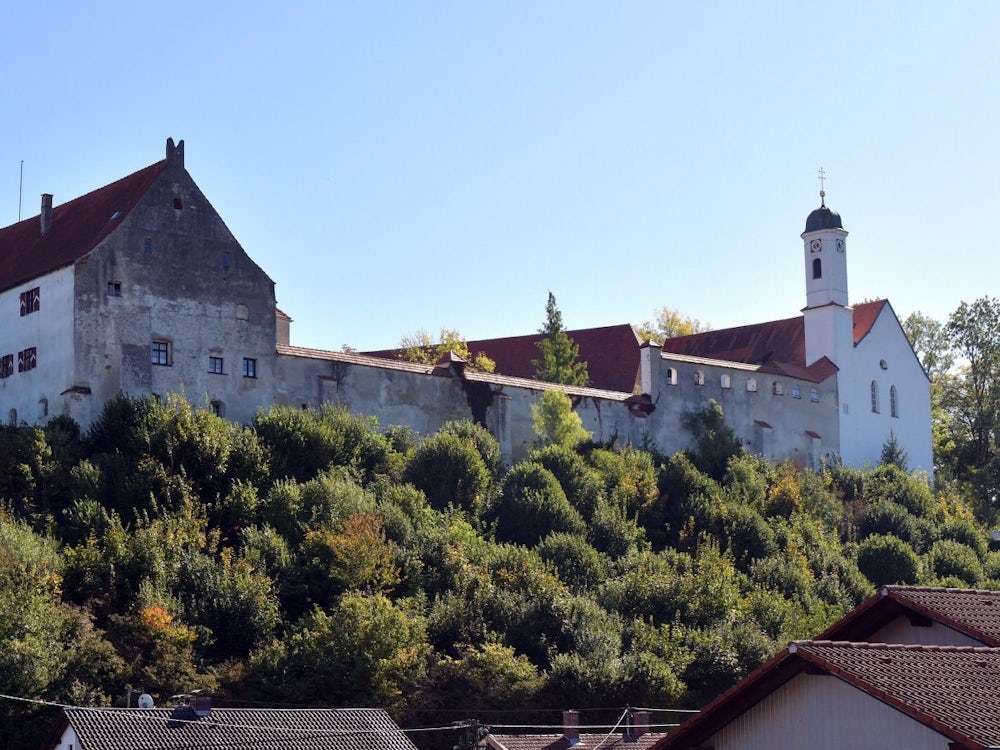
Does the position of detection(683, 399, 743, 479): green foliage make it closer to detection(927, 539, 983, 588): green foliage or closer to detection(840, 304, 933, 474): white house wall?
detection(927, 539, 983, 588): green foliage

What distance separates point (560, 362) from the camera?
71.1 m

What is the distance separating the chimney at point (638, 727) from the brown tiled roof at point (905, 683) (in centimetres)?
2022

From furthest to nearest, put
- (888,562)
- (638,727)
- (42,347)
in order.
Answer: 1. (888,562)
2. (42,347)
3. (638,727)

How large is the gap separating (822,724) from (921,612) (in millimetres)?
4062

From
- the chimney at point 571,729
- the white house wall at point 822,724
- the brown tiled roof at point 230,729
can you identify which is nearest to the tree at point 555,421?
the chimney at point 571,729

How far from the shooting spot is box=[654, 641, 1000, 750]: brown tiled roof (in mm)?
16797

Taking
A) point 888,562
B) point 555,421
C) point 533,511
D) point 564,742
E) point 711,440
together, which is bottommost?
point 564,742

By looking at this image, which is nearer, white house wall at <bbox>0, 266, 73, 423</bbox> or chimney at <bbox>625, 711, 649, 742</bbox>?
chimney at <bbox>625, 711, 649, 742</bbox>

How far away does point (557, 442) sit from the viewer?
62.8m

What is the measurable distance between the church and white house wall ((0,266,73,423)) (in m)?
0.06

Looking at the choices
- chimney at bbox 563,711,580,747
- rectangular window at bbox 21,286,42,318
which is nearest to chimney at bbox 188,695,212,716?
chimney at bbox 563,711,580,747

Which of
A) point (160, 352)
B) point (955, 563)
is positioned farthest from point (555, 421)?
point (955, 563)

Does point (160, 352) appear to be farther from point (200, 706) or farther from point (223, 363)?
point (200, 706)

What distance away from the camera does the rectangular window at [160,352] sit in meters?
54.1
